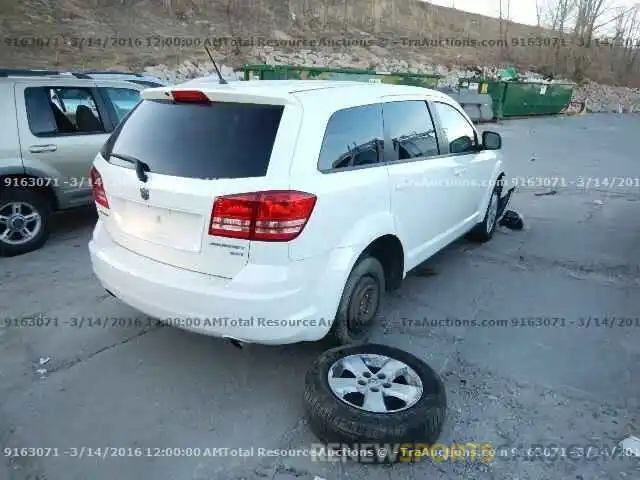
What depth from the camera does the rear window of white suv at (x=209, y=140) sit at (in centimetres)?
248

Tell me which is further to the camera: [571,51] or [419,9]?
[419,9]

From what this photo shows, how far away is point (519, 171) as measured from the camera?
987cm

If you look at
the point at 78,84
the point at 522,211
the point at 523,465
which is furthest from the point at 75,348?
the point at 522,211

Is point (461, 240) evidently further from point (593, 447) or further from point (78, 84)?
point (78, 84)

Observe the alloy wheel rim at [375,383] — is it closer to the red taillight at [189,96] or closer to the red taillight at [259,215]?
the red taillight at [259,215]

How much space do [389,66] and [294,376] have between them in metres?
28.9

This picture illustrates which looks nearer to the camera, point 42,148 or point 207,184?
point 207,184

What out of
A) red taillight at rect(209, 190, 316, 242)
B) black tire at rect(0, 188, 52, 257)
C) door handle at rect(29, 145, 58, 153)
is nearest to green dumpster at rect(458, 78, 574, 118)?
door handle at rect(29, 145, 58, 153)

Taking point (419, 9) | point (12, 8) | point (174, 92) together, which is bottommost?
point (174, 92)

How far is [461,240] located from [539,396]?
115 inches

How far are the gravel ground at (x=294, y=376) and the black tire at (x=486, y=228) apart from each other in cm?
41

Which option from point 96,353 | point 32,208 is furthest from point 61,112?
point 96,353

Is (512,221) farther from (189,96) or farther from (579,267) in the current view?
(189,96)

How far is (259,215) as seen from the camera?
2383 mm
